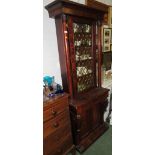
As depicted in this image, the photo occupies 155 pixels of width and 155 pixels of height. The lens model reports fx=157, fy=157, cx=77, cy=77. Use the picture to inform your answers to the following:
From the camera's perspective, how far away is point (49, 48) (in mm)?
2031

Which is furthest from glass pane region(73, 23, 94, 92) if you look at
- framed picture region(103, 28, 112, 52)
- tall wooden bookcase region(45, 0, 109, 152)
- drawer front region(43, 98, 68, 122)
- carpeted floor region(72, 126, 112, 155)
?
carpeted floor region(72, 126, 112, 155)

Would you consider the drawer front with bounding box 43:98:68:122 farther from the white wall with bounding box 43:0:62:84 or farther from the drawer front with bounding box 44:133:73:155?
the white wall with bounding box 43:0:62:84

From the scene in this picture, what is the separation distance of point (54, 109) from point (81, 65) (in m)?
0.79

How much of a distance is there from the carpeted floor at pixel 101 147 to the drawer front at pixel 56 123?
1.85ft

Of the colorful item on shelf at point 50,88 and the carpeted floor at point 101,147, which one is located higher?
the colorful item on shelf at point 50,88

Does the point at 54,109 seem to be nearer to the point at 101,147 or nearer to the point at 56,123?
the point at 56,123

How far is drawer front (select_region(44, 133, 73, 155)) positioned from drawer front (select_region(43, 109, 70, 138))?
0.34ft

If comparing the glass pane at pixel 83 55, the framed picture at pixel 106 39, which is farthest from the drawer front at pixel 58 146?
the framed picture at pixel 106 39

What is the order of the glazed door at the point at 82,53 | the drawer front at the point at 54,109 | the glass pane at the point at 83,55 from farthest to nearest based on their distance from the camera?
the glass pane at the point at 83,55 → the glazed door at the point at 82,53 → the drawer front at the point at 54,109

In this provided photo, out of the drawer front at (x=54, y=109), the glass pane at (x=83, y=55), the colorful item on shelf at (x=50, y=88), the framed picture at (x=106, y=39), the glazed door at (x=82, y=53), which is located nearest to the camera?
the drawer front at (x=54, y=109)

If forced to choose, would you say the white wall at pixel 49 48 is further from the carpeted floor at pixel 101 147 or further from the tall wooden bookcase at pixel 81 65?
the carpeted floor at pixel 101 147

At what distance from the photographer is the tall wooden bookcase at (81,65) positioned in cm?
183

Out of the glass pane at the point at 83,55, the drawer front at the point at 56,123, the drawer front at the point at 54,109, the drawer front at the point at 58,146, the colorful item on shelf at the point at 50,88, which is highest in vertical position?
the glass pane at the point at 83,55
